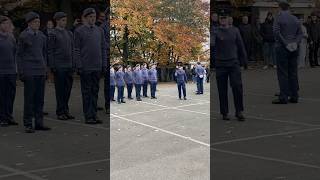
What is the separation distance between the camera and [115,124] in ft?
17.9

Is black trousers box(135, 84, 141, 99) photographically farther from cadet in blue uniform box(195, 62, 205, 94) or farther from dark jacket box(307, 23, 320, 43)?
dark jacket box(307, 23, 320, 43)

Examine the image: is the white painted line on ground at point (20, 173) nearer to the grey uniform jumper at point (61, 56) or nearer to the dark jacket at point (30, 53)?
the dark jacket at point (30, 53)

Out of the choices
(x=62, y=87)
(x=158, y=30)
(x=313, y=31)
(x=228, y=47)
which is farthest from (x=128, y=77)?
(x=313, y=31)

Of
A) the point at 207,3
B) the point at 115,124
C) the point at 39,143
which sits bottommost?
the point at 39,143

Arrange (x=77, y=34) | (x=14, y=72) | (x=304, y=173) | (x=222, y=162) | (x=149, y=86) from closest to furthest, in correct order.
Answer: (x=149, y=86) → (x=304, y=173) → (x=222, y=162) → (x=77, y=34) → (x=14, y=72)

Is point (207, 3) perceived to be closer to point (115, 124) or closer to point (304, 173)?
point (115, 124)

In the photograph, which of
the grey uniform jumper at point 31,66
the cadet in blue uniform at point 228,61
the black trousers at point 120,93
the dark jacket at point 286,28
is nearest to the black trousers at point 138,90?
the black trousers at point 120,93

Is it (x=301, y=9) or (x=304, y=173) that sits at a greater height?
(x=301, y=9)

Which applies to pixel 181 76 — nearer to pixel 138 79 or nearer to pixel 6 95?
pixel 138 79

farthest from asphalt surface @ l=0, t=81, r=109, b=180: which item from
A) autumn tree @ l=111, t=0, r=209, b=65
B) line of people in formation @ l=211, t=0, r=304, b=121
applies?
line of people in formation @ l=211, t=0, r=304, b=121

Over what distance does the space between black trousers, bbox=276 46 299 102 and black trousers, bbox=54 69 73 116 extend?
12.1 ft

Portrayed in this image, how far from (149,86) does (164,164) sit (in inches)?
60.4

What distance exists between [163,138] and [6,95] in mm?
3848

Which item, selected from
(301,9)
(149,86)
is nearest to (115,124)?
(149,86)
